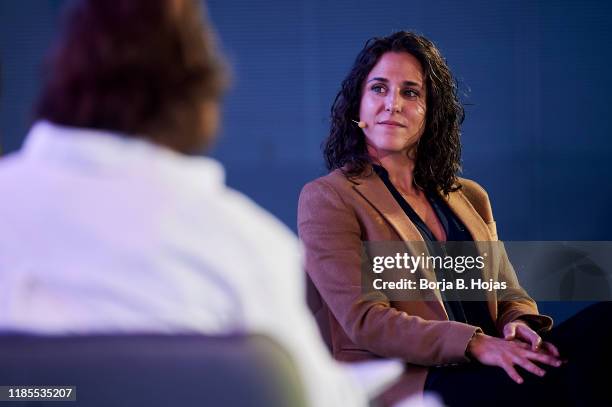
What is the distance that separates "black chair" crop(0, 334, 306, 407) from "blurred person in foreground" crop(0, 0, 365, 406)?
18mm

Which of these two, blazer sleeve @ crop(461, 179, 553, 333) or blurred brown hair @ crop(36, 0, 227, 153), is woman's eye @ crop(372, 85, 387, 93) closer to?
blazer sleeve @ crop(461, 179, 553, 333)

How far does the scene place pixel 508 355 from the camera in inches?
77.7

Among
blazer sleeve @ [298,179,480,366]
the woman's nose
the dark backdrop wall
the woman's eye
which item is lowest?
blazer sleeve @ [298,179,480,366]

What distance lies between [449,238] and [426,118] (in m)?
0.39

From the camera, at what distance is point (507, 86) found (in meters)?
3.90

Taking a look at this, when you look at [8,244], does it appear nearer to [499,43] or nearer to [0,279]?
[0,279]

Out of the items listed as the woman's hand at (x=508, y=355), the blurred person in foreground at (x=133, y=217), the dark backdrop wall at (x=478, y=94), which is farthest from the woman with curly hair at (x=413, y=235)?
the dark backdrop wall at (x=478, y=94)

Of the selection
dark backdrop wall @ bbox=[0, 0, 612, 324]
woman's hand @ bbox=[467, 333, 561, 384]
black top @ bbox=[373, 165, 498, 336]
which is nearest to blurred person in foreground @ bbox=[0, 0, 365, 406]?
woman's hand @ bbox=[467, 333, 561, 384]

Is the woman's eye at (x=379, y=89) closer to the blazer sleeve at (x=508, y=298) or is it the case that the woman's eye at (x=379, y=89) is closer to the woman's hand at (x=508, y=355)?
the blazer sleeve at (x=508, y=298)

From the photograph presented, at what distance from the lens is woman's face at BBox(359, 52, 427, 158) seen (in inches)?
93.5

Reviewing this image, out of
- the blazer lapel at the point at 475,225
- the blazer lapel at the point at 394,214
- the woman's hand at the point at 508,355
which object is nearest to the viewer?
the woman's hand at the point at 508,355

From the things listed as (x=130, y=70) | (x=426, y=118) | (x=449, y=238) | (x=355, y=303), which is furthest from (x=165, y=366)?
(x=426, y=118)

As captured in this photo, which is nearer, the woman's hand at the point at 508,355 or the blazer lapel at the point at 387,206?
the woman's hand at the point at 508,355

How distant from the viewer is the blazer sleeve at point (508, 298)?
222 cm
